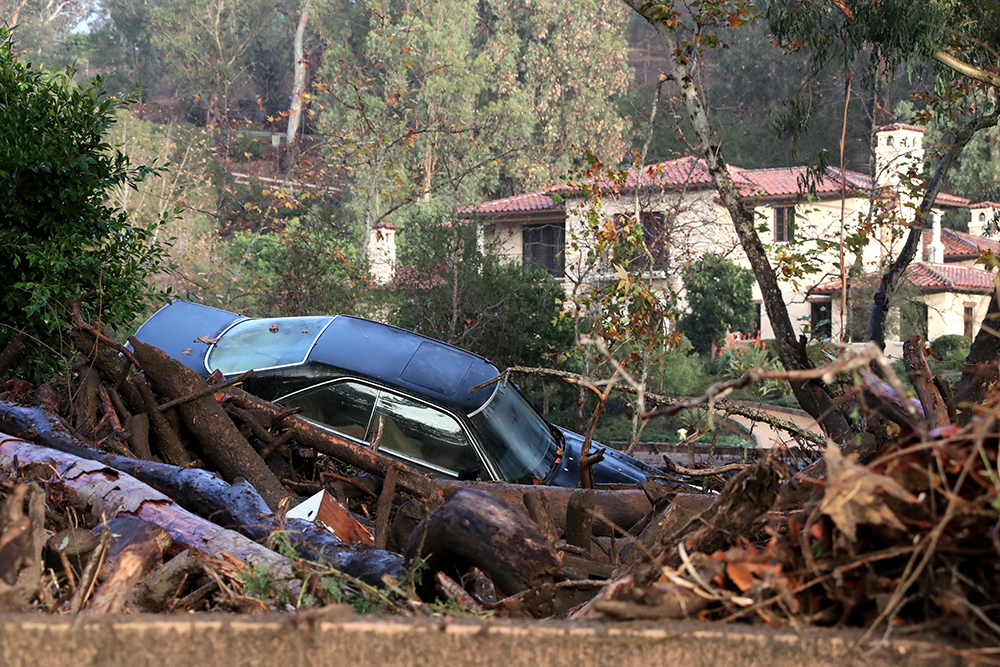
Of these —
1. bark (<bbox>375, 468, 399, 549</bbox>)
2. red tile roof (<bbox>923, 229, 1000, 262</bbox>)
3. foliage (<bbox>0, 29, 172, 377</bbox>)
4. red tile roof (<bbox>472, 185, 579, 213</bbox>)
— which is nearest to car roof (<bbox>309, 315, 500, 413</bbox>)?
bark (<bbox>375, 468, 399, 549</bbox>)

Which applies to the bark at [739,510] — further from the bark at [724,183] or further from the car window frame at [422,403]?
the bark at [724,183]

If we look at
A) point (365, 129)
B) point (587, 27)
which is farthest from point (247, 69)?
point (365, 129)

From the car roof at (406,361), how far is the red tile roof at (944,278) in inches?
891

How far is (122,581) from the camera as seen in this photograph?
2.47 meters

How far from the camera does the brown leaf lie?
6.39ft

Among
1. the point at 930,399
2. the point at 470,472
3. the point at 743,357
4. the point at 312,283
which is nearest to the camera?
the point at 930,399

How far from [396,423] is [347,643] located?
13.7 feet

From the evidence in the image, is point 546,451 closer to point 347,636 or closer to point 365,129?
point 347,636

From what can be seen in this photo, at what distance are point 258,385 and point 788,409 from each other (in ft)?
62.6

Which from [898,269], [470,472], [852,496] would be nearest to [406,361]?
[470,472]

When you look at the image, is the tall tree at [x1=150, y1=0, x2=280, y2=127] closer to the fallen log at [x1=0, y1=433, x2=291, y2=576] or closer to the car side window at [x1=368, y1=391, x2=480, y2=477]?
the car side window at [x1=368, y1=391, x2=480, y2=477]

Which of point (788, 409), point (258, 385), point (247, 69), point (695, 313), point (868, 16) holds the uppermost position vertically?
point (247, 69)

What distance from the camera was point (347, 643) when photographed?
202 cm

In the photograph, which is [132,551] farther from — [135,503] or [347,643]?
[347,643]
